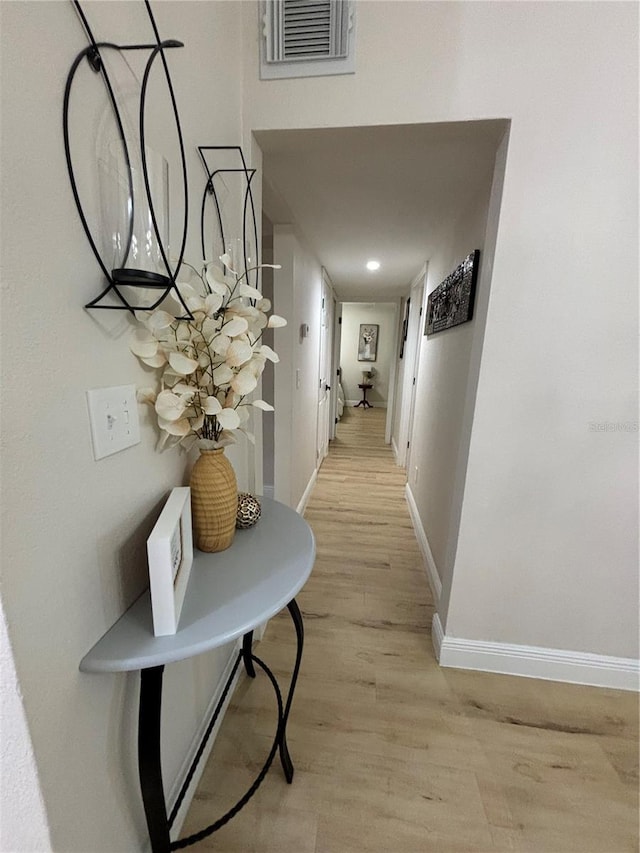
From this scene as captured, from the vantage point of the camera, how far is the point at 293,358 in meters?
2.48

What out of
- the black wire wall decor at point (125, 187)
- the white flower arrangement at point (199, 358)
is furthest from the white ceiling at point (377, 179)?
the white flower arrangement at point (199, 358)

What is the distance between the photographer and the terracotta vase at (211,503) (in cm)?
90

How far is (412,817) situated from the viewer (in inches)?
41.9

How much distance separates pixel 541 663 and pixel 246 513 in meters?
1.51

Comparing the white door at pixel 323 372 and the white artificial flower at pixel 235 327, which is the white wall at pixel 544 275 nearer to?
the white artificial flower at pixel 235 327

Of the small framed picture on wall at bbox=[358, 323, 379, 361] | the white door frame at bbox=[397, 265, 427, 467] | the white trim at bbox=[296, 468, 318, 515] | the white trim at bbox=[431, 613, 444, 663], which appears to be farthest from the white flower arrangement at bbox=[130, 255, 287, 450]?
the small framed picture on wall at bbox=[358, 323, 379, 361]

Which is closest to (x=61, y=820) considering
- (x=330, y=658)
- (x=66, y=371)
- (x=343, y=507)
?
(x=66, y=371)

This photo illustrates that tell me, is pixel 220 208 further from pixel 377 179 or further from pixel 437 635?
pixel 437 635

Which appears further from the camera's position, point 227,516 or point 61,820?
point 227,516

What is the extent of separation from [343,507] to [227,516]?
2.32m

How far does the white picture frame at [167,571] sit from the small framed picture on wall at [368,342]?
7715mm

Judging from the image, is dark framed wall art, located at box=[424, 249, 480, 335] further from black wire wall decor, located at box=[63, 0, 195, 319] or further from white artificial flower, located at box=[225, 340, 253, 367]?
black wire wall decor, located at box=[63, 0, 195, 319]

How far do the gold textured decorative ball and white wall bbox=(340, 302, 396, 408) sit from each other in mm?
6915

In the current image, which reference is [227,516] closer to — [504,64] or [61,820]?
[61,820]
